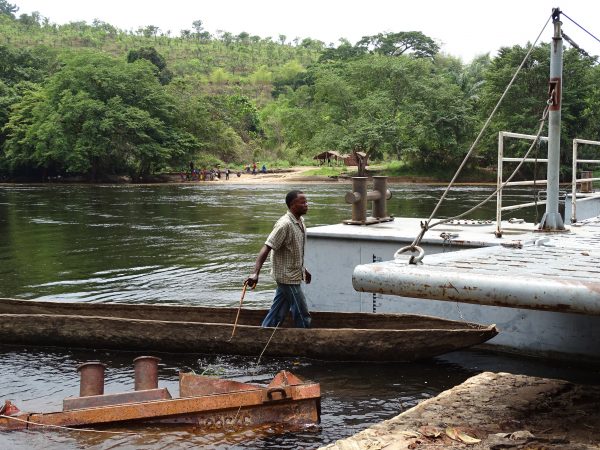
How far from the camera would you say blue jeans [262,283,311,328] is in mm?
8703

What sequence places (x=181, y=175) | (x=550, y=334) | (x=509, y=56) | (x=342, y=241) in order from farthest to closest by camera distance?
(x=181, y=175) → (x=509, y=56) → (x=342, y=241) → (x=550, y=334)

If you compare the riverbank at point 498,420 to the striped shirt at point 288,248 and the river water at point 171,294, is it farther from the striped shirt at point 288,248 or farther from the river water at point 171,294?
the striped shirt at point 288,248

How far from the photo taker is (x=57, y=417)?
668 cm

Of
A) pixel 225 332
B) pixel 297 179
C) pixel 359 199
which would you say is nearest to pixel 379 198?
pixel 359 199

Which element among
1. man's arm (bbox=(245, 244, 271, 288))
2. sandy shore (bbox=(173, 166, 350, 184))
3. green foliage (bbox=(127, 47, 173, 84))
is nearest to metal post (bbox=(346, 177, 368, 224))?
man's arm (bbox=(245, 244, 271, 288))

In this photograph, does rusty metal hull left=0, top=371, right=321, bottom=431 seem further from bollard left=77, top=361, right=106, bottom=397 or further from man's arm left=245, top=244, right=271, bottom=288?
man's arm left=245, top=244, right=271, bottom=288

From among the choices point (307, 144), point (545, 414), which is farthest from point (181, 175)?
point (545, 414)

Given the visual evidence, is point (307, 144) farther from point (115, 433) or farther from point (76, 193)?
point (115, 433)

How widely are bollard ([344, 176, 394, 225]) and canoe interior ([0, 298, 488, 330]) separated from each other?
2.30 metres

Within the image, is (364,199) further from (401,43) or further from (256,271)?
(401,43)

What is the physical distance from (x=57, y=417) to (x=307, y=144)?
60.6 meters

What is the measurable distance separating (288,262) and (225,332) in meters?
1.30

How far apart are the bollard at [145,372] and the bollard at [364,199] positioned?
4654 millimetres

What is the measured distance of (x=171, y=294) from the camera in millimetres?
14039
